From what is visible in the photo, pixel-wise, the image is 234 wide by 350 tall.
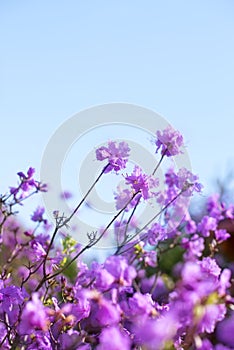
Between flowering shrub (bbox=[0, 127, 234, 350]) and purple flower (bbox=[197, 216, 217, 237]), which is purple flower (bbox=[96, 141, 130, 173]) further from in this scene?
purple flower (bbox=[197, 216, 217, 237])

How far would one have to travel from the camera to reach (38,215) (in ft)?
10.7

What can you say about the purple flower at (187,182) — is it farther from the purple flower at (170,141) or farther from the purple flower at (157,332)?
the purple flower at (157,332)

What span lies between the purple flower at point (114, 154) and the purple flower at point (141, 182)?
0.23 ft

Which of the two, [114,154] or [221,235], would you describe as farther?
→ [221,235]

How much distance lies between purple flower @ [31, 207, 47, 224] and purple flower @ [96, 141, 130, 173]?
2.96ft

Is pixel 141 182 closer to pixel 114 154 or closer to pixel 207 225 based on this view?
pixel 114 154

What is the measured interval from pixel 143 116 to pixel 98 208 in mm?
505

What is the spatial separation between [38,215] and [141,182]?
104 centimetres

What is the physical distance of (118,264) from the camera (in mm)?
1368

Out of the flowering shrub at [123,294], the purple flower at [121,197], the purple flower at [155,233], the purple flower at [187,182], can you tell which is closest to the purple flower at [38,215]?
the flowering shrub at [123,294]

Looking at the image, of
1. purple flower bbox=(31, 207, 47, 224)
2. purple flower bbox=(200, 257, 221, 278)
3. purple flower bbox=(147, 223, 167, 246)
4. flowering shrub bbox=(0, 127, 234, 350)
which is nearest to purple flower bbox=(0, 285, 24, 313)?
flowering shrub bbox=(0, 127, 234, 350)

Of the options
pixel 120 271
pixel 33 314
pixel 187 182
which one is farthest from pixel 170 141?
pixel 33 314

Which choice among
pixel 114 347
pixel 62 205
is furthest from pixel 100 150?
pixel 114 347

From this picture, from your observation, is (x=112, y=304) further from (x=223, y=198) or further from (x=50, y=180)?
(x=223, y=198)
